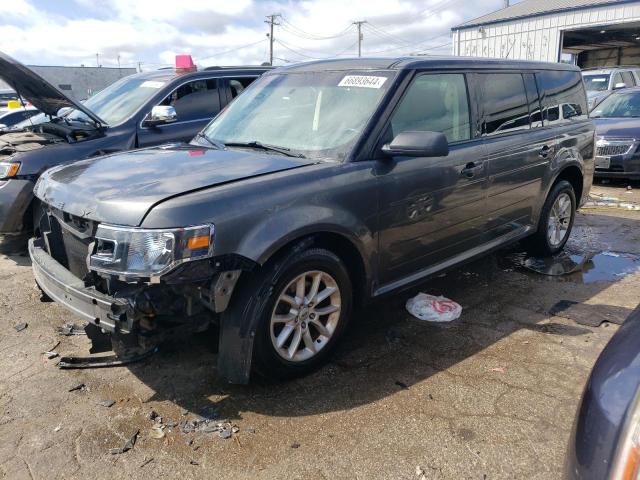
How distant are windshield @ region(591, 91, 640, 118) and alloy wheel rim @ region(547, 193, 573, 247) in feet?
19.1

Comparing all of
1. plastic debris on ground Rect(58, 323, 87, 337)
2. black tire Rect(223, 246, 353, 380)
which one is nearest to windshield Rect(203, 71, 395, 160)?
black tire Rect(223, 246, 353, 380)

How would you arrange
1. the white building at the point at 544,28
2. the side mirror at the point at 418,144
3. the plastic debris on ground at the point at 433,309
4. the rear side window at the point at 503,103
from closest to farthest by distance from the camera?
the side mirror at the point at 418,144
the plastic debris on ground at the point at 433,309
the rear side window at the point at 503,103
the white building at the point at 544,28

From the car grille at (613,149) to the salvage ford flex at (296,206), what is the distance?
5.36m

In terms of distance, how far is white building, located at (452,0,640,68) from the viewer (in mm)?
20875

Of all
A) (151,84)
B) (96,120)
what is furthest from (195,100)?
(96,120)

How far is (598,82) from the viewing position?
14.2m

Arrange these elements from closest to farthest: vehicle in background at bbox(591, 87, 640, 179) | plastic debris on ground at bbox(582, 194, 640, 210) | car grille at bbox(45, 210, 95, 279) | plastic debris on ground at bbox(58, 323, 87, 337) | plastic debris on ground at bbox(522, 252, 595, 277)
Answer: car grille at bbox(45, 210, 95, 279)
plastic debris on ground at bbox(58, 323, 87, 337)
plastic debris on ground at bbox(522, 252, 595, 277)
plastic debris on ground at bbox(582, 194, 640, 210)
vehicle in background at bbox(591, 87, 640, 179)

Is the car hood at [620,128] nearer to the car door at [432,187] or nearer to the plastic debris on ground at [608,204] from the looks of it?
the plastic debris on ground at [608,204]

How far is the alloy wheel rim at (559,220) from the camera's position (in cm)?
534

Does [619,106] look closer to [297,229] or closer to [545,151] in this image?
[545,151]

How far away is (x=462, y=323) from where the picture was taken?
3955 mm

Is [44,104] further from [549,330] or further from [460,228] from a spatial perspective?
[549,330]

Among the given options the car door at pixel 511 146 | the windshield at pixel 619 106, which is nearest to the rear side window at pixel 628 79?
the windshield at pixel 619 106

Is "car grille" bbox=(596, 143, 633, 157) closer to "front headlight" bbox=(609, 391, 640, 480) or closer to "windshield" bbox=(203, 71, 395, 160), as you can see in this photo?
"windshield" bbox=(203, 71, 395, 160)
